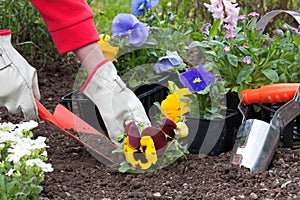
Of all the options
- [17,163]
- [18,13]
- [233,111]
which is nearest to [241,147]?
[233,111]

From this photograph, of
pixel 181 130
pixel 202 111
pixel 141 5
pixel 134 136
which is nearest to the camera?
pixel 134 136

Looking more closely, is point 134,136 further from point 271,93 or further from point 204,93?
point 271,93

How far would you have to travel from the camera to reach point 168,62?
2.90 meters

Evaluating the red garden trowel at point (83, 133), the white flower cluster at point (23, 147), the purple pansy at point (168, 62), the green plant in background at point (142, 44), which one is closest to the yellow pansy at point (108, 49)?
the green plant in background at point (142, 44)

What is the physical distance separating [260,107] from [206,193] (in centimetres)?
55

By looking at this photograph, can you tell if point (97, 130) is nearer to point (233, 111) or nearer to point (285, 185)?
point (233, 111)

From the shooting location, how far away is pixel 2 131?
2.30 m

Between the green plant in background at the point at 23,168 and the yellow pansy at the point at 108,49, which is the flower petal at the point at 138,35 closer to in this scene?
the yellow pansy at the point at 108,49

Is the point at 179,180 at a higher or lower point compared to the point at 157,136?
lower

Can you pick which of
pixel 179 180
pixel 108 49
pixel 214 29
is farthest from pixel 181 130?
pixel 108 49

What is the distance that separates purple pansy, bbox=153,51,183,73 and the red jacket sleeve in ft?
1.53

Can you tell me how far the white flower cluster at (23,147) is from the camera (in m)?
2.06

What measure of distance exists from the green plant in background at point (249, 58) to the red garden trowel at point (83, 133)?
52 centimetres

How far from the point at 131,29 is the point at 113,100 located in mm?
504
